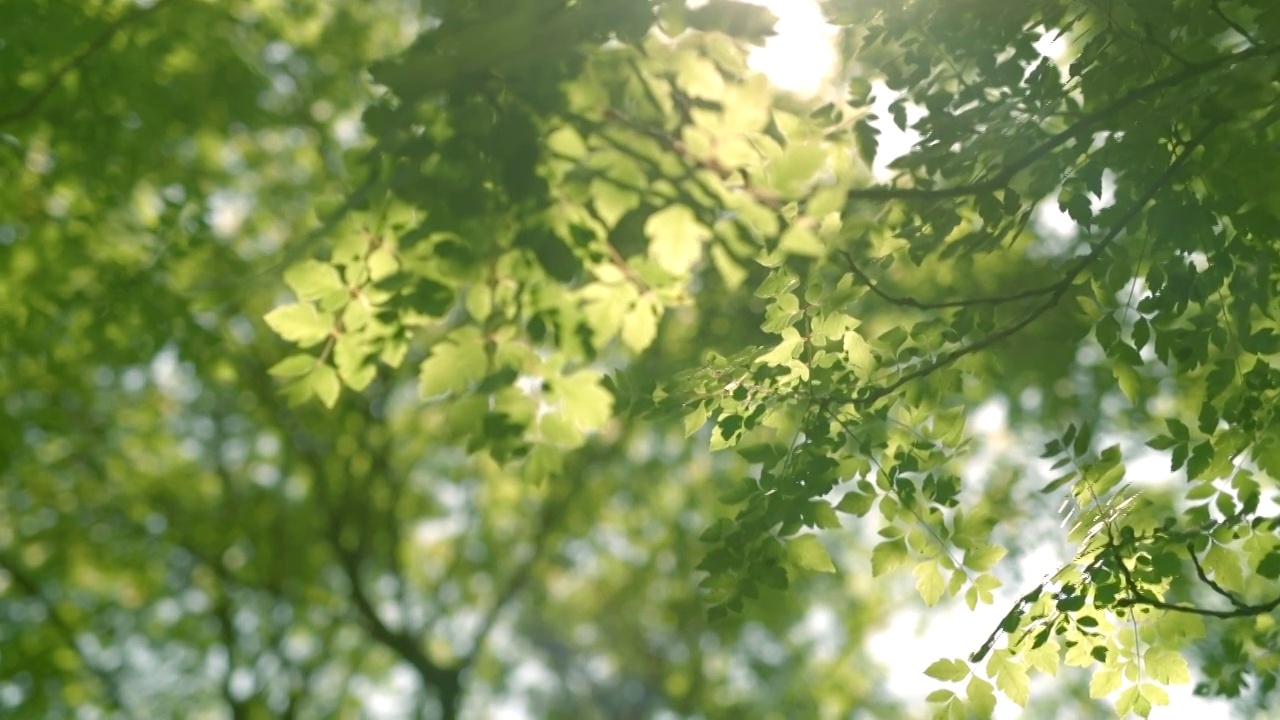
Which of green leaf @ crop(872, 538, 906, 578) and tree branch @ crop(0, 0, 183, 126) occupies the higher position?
green leaf @ crop(872, 538, 906, 578)

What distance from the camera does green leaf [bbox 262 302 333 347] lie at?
11.1ft

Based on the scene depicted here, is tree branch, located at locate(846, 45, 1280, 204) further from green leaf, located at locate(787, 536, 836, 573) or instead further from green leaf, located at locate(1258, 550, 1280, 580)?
green leaf, located at locate(1258, 550, 1280, 580)

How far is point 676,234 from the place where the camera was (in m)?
2.87

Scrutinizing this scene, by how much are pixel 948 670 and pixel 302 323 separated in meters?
2.44

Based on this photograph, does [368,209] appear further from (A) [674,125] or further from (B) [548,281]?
(A) [674,125]

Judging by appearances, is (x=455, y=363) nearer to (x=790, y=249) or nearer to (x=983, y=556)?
(x=790, y=249)

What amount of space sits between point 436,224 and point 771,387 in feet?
4.74

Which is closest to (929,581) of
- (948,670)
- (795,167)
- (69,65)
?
(948,670)

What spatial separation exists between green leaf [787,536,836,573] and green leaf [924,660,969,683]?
0.47 m

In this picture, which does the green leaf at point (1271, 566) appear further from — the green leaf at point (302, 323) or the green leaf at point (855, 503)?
the green leaf at point (302, 323)

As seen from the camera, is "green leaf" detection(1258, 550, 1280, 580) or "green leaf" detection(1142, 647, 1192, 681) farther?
"green leaf" detection(1142, 647, 1192, 681)

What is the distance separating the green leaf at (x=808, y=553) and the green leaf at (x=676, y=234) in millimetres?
1371

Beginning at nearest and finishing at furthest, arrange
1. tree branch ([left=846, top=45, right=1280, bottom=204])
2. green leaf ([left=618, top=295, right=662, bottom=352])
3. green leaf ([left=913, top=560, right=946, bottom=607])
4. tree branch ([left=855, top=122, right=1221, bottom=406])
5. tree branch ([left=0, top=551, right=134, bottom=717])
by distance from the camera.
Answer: green leaf ([left=618, top=295, right=662, bottom=352])
tree branch ([left=846, top=45, right=1280, bottom=204])
tree branch ([left=855, top=122, right=1221, bottom=406])
green leaf ([left=913, top=560, right=946, bottom=607])
tree branch ([left=0, top=551, right=134, bottom=717])

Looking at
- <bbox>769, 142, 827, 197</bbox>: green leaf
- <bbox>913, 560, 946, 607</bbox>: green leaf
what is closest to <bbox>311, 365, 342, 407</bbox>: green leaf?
<bbox>769, 142, 827, 197</bbox>: green leaf
